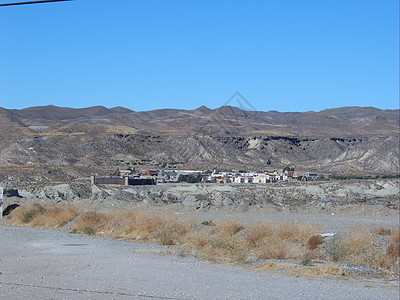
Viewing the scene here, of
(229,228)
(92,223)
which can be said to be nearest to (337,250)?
(229,228)

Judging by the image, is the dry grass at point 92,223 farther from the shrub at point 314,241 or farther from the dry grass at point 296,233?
the shrub at point 314,241

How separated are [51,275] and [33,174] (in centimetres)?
6433

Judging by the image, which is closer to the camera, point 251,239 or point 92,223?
point 251,239

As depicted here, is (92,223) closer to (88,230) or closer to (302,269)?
(88,230)

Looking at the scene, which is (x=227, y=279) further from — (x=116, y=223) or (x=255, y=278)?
(x=116, y=223)

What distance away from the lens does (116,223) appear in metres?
24.3

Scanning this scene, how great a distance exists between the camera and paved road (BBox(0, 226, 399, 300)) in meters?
11.2

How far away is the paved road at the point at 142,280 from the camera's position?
36.7 feet

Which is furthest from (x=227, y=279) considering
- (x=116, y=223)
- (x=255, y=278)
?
(x=116, y=223)

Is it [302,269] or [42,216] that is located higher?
[302,269]

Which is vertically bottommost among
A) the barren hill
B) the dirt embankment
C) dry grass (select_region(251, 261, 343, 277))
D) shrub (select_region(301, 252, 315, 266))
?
the dirt embankment

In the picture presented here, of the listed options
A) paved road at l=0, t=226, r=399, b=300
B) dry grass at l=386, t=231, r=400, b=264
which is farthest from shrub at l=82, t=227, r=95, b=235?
dry grass at l=386, t=231, r=400, b=264

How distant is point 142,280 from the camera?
12648mm

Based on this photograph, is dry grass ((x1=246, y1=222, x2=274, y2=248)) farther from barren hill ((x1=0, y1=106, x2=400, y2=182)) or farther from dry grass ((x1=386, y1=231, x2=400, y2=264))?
barren hill ((x1=0, y1=106, x2=400, y2=182))
